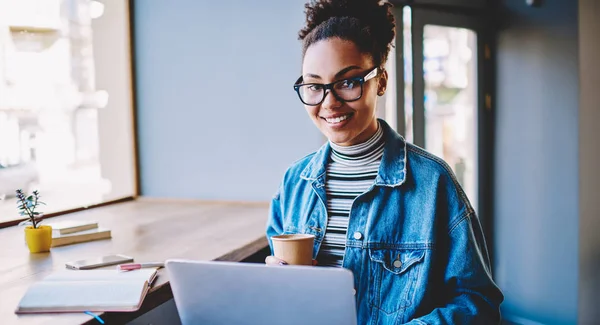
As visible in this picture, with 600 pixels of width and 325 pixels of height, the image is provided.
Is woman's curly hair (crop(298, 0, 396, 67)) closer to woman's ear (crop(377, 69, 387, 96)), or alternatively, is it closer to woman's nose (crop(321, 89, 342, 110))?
woman's ear (crop(377, 69, 387, 96))

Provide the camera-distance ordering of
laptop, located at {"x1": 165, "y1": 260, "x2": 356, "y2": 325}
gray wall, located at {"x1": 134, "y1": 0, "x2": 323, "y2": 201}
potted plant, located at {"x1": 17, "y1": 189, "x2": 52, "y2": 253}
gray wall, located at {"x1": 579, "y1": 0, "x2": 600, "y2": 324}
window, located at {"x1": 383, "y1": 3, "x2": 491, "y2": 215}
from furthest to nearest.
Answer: gray wall, located at {"x1": 579, "y1": 0, "x2": 600, "y2": 324}, window, located at {"x1": 383, "y1": 3, "x2": 491, "y2": 215}, gray wall, located at {"x1": 134, "y1": 0, "x2": 323, "y2": 201}, potted plant, located at {"x1": 17, "y1": 189, "x2": 52, "y2": 253}, laptop, located at {"x1": 165, "y1": 260, "x2": 356, "y2": 325}

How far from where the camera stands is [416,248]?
1.31 meters

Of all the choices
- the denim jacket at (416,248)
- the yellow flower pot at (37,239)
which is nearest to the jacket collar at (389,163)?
the denim jacket at (416,248)

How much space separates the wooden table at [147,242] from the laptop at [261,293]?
0.24 m

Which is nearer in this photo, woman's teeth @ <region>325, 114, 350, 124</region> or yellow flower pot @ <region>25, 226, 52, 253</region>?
woman's teeth @ <region>325, 114, 350, 124</region>

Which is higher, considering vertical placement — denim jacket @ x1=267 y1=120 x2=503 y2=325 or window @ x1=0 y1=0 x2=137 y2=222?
window @ x1=0 y1=0 x2=137 y2=222

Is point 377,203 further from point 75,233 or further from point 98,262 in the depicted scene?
point 75,233

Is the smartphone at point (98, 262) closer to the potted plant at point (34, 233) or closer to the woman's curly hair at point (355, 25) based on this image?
the potted plant at point (34, 233)

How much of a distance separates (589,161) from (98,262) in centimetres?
286

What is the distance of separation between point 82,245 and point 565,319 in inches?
112

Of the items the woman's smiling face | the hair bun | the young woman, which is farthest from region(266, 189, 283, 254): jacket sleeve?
the hair bun

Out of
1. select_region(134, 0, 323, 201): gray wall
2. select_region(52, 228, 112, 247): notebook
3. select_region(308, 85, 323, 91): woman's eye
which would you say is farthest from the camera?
select_region(134, 0, 323, 201): gray wall

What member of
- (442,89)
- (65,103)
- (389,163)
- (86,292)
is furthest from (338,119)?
(442,89)

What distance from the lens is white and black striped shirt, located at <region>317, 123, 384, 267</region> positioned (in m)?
1.42
